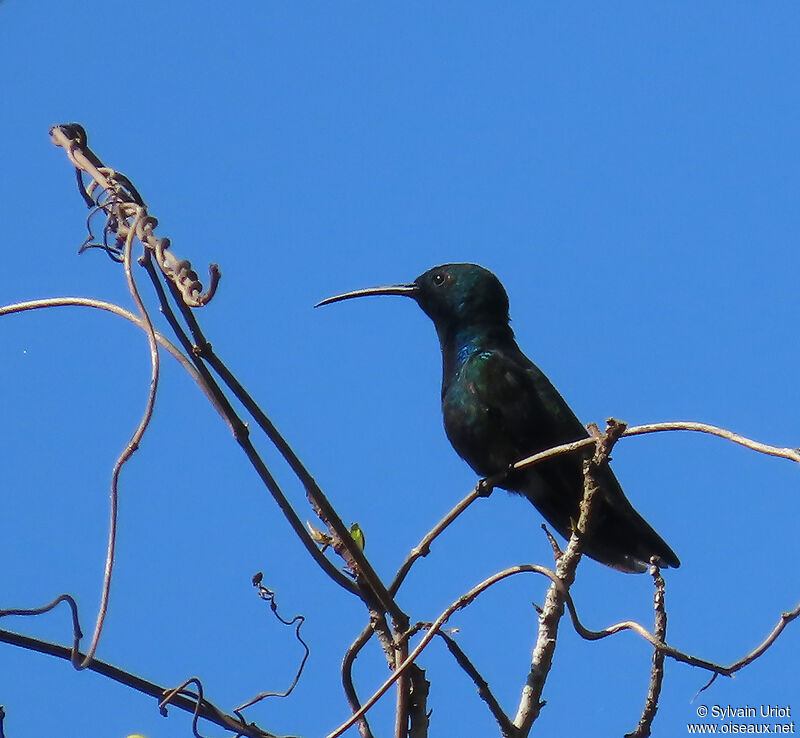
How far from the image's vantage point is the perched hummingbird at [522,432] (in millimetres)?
4203

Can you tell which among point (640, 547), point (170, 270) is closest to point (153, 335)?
point (170, 270)

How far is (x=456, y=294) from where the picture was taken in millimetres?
5266

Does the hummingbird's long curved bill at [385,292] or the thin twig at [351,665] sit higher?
the hummingbird's long curved bill at [385,292]

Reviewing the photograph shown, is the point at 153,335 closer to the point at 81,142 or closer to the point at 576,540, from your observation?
the point at 81,142

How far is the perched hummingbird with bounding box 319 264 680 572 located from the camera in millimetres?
4203

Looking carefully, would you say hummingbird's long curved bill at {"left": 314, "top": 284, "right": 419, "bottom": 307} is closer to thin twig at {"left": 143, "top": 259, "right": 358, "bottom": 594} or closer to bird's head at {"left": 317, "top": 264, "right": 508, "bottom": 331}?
bird's head at {"left": 317, "top": 264, "right": 508, "bottom": 331}

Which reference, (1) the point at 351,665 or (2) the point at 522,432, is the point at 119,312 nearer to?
(1) the point at 351,665

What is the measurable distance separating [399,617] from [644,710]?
19.5 inches

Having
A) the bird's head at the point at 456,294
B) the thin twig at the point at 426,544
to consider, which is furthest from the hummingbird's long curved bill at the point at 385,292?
the thin twig at the point at 426,544

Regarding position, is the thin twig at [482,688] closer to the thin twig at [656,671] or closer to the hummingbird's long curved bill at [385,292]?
the thin twig at [656,671]

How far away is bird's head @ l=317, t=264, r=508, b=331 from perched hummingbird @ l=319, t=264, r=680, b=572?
3 centimetres

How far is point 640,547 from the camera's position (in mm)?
4180

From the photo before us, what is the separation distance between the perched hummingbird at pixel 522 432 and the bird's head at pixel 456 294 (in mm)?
25

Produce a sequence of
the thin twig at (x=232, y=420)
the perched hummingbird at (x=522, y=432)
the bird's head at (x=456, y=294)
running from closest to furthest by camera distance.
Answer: the thin twig at (x=232, y=420), the perched hummingbird at (x=522, y=432), the bird's head at (x=456, y=294)
